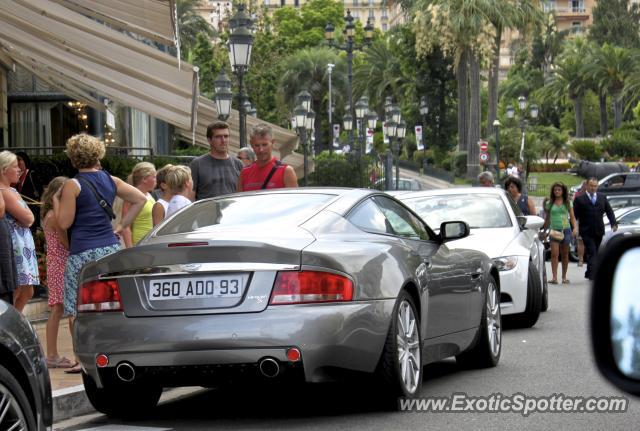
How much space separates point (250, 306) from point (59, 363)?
3.29m

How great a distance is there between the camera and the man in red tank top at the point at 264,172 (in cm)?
1113

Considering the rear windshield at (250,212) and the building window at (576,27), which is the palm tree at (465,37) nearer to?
the rear windshield at (250,212)

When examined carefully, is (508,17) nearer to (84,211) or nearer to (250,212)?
(84,211)

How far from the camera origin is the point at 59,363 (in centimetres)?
971

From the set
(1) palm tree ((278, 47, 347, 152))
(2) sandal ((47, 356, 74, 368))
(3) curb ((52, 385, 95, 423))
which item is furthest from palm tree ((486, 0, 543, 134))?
(3) curb ((52, 385, 95, 423))

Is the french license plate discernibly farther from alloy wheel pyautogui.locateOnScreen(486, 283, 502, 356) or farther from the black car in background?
alloy wheel pyautogui.locateOnScreen(486, 283, 502, 356)

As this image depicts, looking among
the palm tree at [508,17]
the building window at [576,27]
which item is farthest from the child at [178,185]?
the building window at [576,27]

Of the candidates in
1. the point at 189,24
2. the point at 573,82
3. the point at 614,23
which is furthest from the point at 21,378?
the point at 614,23

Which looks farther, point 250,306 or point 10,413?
point 250,306

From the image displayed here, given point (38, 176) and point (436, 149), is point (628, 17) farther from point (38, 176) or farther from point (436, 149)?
point (38, 176)

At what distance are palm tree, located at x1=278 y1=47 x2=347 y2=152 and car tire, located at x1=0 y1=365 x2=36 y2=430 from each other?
263 ft

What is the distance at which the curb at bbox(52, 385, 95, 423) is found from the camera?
805 cm

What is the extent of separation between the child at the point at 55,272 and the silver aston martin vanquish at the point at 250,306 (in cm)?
206

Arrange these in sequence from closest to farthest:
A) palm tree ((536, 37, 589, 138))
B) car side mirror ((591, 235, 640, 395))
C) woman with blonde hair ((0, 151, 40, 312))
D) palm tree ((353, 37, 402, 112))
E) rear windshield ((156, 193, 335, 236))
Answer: car side mirror ((591, 235, 640, 395)) → rear windshield ((156, 193, 335, 236)) → woman with blonde hair ((0, 151, 40, 312)) → palm tree ((353, 37, 402, 112)) → palm tree ((536, 37, 589, 138))
